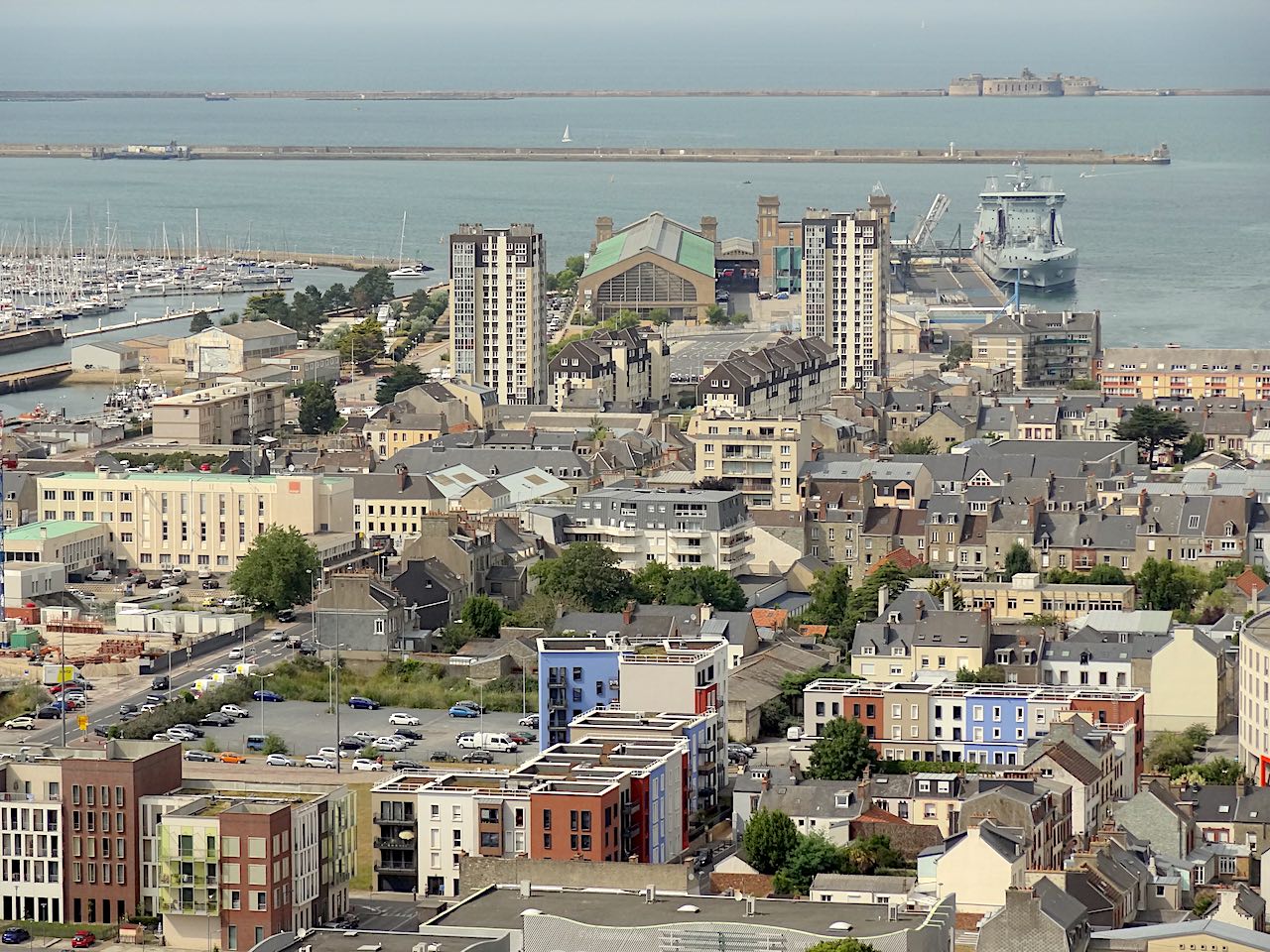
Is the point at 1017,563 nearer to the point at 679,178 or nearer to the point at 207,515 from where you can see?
the point at 207,515

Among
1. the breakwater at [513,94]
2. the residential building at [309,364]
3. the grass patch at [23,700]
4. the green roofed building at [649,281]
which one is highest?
the breakwater at [513,94]

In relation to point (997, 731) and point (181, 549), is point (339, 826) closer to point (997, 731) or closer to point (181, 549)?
point (997, 731)

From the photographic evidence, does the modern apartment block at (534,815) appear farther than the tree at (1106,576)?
No

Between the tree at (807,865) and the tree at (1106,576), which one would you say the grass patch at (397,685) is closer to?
the tree at (807,865)

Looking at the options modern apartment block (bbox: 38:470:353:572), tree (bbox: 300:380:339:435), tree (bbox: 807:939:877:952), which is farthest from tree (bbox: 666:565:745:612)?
tree (bbox: 300:380:339:435)

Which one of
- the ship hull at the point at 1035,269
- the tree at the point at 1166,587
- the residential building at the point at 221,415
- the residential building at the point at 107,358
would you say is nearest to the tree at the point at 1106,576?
the tree at the point at 1166,587

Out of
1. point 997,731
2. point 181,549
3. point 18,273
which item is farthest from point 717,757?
point 18,273
